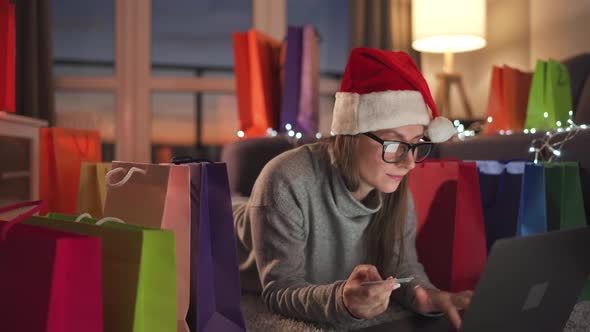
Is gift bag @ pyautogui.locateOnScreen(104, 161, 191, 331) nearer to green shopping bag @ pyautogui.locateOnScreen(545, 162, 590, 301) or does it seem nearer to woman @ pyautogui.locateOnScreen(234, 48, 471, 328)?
woman @ pyautogui.locateOnScreen(234, 48, 471, 328)

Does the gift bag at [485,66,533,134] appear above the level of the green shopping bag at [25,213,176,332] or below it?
above

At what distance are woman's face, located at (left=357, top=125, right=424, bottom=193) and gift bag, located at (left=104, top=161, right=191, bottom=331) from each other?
1.40 ft

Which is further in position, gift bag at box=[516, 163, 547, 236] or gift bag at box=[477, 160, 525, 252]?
gift bag at box=[477, 160, 525, 252]

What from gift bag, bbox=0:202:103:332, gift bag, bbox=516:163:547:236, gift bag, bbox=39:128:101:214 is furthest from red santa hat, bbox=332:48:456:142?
gift bag, bbox=39:128:101:214

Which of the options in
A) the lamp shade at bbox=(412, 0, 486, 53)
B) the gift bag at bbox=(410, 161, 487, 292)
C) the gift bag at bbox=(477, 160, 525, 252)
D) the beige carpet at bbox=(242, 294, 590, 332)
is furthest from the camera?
the lamp shade at bbox=(412, 0, 486, 53)

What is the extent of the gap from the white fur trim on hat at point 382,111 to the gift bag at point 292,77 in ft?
4.71

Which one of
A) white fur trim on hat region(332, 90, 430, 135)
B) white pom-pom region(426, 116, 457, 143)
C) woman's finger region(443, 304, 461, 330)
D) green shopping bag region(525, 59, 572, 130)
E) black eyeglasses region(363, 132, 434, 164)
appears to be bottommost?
woman's finger region(443, 304, 461, 330)

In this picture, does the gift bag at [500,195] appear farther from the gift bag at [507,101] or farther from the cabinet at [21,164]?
the cabinet at [21,164]

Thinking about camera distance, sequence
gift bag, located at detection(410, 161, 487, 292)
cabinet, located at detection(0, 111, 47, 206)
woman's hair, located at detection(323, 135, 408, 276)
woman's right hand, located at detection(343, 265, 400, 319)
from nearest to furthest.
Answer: woman's right hand, located at detection(343, 265, 400, 319)
woman's hair, located at detection(323, 135, 408, 276)
gift bag, located at detection(410, 161, 487, 292)
cabinet, located at detection(0, 111, 47, 206)

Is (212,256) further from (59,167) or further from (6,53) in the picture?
(6,53)

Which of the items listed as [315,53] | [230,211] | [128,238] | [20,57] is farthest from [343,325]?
[20,57]

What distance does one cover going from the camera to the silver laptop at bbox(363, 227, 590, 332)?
688mm

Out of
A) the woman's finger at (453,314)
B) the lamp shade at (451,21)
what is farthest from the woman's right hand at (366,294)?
the lamp shade at (451,21)

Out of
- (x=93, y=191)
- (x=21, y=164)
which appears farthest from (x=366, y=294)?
(x=21, y=164)
